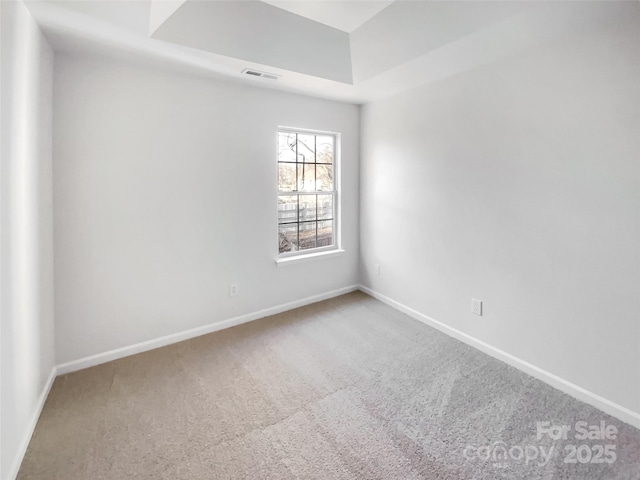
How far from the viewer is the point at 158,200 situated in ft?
8.36

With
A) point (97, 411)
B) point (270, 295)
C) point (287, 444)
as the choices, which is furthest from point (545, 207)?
point (97, 411)

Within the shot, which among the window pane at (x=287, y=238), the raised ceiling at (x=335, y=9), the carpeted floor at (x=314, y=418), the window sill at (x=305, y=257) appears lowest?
the carpeted floor at (x=314, y=418)

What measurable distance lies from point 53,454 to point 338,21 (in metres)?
3.13

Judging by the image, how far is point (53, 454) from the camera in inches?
62.7

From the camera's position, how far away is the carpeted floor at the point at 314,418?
1.53 meters

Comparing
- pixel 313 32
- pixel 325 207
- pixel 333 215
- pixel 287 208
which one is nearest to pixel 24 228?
pixel 287 208

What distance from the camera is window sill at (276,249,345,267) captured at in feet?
10.8

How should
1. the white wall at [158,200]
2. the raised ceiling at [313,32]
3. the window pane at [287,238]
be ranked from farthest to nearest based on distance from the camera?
1. the window pane at [287,238]
2. the white wall at [158,200]
3. the raised ceiling at [313,32]

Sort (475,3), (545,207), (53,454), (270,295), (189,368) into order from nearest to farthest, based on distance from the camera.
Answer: (53,454) < (475,3) < (545,207) < (189,368) < (270,295)

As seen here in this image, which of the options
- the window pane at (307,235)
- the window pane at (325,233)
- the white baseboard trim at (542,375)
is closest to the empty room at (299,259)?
the white baseboard trim at (542,375)

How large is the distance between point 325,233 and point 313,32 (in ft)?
6.69

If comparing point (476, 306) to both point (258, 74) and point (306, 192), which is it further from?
point (258, 74)

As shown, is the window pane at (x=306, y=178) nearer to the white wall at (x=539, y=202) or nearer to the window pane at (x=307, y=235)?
the window pane at (x=307, y=235)

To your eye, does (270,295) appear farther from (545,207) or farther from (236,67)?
(545,207)
